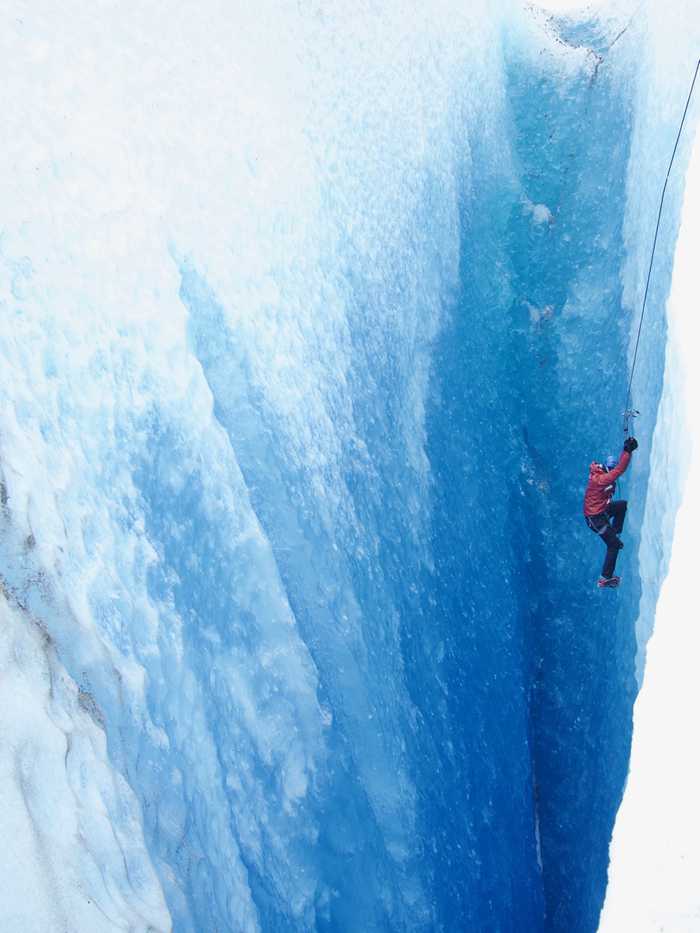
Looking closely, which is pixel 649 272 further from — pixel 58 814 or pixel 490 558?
pixel 58 814

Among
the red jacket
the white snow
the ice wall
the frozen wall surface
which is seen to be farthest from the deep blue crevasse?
the ice wall

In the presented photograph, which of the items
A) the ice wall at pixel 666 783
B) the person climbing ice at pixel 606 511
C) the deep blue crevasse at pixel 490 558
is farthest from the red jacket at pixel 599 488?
the ice wall at pixel 666 783

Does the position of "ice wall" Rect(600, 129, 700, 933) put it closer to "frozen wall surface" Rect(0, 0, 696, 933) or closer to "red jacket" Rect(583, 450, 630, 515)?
"frozen wall surface" Rect(0, 0, 696, 933)

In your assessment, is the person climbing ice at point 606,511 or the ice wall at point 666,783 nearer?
the ice wall at point 666,783

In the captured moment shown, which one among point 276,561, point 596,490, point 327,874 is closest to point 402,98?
point 596,490

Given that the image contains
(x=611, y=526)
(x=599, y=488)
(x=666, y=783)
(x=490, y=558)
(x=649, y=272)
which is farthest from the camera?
(x=490, y=558)

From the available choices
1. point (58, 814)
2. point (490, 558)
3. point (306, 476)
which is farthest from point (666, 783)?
point (490, 558)

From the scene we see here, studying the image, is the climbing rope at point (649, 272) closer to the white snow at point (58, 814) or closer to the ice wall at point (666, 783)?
the ice wall at point (666, 783)
